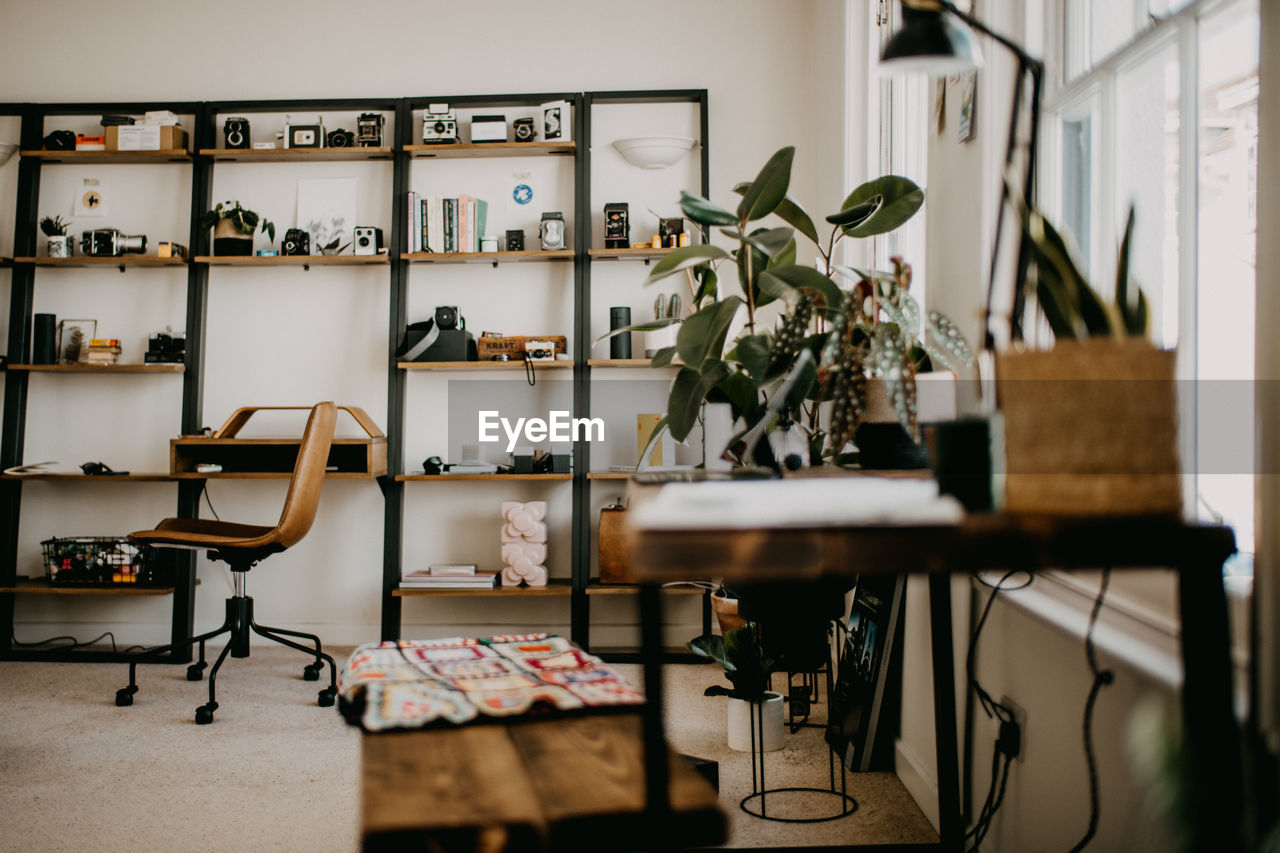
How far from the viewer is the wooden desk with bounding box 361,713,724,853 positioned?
94 centimetres

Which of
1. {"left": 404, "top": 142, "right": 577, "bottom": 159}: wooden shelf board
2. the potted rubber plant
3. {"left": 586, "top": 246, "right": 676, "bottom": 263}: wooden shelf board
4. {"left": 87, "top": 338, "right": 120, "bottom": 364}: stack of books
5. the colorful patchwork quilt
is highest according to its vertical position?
{"left": 404, "top": 142, "right": 577, "bottom": 159}: wooden shelf board

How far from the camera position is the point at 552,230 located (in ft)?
12.7

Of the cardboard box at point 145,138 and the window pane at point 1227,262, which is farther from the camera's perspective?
the cardboard box at point 145,138

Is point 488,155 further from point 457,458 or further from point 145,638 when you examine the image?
point 145,638

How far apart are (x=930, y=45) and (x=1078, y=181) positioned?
68 cm

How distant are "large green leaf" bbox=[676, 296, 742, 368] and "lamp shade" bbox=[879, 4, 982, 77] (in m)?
0.88

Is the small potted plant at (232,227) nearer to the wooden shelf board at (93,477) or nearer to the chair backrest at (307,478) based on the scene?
the wooden shelf board at (93,477)

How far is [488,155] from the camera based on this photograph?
→ 13.1 ft

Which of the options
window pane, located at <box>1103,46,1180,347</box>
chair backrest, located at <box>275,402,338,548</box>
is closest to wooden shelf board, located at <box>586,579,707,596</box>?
chair backrest, located at <box>275,402,338,548</box>

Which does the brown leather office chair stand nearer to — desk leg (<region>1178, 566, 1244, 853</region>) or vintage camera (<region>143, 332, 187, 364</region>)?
vintage camera (<region>143, 332, 187, 364</region>)

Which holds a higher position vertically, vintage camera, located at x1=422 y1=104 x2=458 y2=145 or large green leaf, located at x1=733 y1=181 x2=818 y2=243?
vintage camera, located at x1=422 y1=104 x2=458 y2=145

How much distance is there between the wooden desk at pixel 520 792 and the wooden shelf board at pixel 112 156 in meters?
3.51

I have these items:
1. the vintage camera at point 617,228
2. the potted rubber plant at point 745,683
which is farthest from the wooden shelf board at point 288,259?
the potted rubber plant at point 745,683

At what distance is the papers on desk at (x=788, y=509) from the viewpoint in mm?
864
